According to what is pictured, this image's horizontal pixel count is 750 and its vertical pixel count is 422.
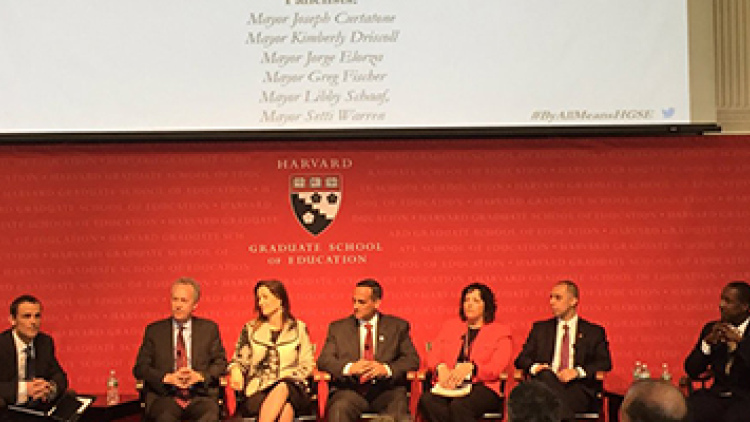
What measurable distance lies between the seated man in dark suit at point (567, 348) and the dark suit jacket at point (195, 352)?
182 cm

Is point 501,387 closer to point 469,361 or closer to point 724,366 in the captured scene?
point 469,361

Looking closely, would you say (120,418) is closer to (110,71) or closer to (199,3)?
(110,71)

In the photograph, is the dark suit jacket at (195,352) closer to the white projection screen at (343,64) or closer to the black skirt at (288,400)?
the black skirt at (288,400)

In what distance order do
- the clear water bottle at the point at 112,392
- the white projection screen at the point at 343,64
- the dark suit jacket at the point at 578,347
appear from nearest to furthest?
the dark suit jacket at the point at 578,347
the clear water bottle at the point at 112,392
the white projection screen at the point at 343,64

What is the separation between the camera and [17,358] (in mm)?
6176

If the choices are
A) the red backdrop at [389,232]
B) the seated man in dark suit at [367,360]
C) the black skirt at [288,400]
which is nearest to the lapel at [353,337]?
the seated man in dark suit at [367,360]

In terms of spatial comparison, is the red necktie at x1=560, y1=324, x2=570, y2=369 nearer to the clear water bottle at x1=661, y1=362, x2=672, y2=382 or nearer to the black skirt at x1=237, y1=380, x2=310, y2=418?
the clear water bottle at x1=661, y1=362, x2=672, y2=382

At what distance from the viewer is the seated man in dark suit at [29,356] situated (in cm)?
611

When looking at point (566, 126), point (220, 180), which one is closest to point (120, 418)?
point (220, 180)

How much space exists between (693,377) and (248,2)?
11.6 feet

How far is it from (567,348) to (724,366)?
91 cm

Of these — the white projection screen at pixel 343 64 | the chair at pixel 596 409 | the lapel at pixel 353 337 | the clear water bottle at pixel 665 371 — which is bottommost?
the chair at pixel 596 409

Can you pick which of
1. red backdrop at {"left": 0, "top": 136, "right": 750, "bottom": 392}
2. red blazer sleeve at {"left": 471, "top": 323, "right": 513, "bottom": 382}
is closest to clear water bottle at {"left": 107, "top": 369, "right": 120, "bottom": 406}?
red backdrop at {"left": 0, "top": 136, "right": 750, "bottom": 392}

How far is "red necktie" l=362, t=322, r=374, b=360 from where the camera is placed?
6.49 meters
